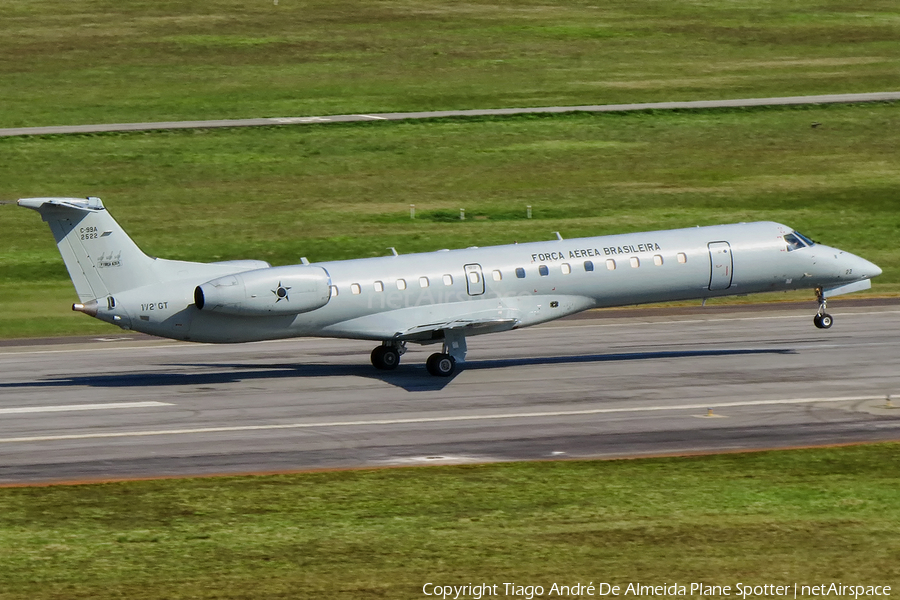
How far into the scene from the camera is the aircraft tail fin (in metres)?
29.6

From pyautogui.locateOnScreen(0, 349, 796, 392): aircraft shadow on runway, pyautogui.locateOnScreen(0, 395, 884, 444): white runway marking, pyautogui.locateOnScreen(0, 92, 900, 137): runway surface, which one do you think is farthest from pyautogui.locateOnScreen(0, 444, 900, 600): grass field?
pyautogui.locateOnScreen(0, 92, 900, 137): runway surface

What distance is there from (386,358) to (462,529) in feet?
45.7

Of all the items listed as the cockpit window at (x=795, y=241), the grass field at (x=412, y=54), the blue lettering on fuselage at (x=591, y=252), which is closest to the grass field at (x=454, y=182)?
the grass field at (x=412, y=54)

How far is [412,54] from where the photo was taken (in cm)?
7975

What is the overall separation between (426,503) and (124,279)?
39.3ft

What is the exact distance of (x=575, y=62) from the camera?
3100 inches

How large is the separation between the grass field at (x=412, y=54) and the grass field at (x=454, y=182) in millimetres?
5555

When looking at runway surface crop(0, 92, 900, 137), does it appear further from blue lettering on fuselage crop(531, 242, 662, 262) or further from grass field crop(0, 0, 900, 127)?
blue lettering on fuselage crop(531, 242, 662, 262)

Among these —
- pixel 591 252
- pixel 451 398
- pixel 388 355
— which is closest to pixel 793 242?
pixel 591 252

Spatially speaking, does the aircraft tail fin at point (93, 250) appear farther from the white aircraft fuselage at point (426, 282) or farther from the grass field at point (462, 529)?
the grass field at point (462, 529)

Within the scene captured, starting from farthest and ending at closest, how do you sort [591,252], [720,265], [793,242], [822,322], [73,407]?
[822,322], [793,242], [720,265], [591,252], [73,407]

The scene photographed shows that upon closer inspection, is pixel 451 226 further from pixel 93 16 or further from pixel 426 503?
pixel 93 16

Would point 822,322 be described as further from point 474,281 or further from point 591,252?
point 474,281

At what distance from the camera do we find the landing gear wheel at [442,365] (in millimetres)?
31859
